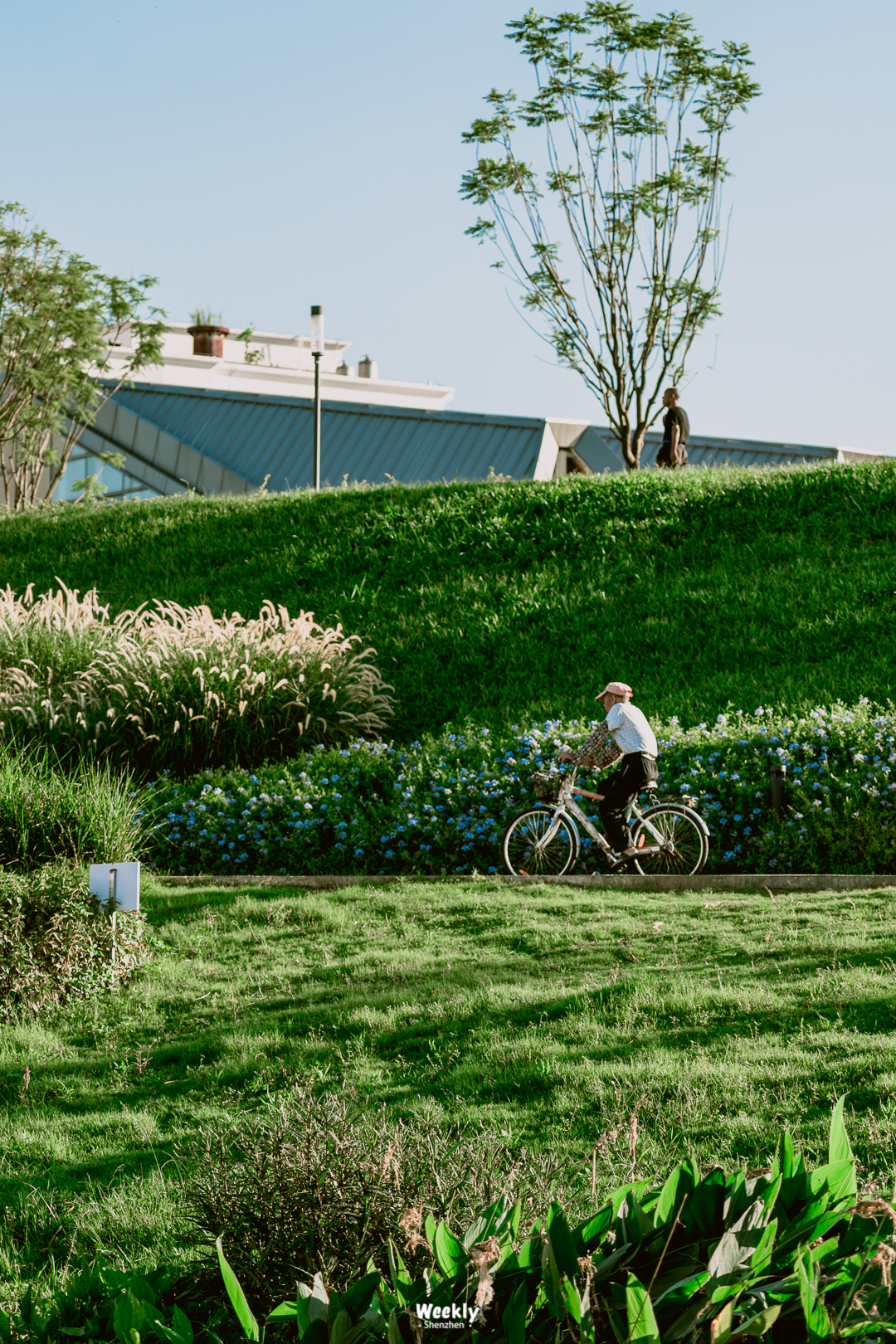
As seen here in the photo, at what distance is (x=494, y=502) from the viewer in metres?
16.9

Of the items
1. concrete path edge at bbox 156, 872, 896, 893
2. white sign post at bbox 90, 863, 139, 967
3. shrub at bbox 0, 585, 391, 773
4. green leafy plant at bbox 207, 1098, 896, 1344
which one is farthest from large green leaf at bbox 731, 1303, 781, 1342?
shrub at bbox 0, 585, 391, 773

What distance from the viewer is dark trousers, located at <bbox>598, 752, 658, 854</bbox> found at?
8.78m

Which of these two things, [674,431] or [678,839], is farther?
[674,431]

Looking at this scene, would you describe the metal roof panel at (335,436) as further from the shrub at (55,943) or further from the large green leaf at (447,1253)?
the large green leaf at (447,1253)

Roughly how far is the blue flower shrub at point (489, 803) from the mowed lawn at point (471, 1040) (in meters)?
1.30

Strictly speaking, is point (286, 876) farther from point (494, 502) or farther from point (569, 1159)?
point (494, 502)

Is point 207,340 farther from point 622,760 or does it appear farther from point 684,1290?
point 684,1290

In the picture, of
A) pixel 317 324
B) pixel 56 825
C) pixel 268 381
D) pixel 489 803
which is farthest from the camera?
pixel 268 381

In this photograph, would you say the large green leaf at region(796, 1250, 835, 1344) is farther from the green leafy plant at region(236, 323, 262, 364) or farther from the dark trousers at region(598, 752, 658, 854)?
the green leafy plant at region(236, 323, 262, 364)

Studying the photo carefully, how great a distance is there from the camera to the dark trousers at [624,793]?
8781mm

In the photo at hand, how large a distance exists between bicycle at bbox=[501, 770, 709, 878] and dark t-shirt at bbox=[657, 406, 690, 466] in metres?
10.8

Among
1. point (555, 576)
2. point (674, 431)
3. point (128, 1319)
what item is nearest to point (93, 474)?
point (674, 431)

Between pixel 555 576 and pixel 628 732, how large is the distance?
626 cm

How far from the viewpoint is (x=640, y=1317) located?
6.72 ft
